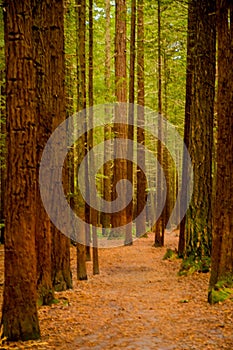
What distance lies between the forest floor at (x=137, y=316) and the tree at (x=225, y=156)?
3.25 feet

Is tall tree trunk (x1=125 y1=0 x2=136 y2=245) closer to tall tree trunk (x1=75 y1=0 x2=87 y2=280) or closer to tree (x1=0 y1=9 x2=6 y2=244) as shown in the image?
tree (x1=0 y1=9 x2=6 y2=244)

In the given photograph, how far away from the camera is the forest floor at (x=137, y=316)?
22.2ft

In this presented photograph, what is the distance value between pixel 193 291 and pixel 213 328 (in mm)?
3664

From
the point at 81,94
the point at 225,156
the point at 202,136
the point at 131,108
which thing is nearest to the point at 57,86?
the point at 81,94

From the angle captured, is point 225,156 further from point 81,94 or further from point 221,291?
point 81,94

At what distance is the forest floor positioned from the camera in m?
6.78

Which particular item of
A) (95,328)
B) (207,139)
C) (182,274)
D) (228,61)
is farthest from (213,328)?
(207,139)

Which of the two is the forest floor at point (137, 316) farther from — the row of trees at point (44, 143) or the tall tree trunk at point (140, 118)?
the tall tree trunk at point (140, 118)

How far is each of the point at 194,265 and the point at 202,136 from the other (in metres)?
3.61

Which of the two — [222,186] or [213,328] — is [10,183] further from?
[222,186]

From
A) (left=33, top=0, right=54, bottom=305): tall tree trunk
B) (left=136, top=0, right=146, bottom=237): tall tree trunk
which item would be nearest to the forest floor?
(left=33, top=0, right=54, bottom=305): tall tree trunk

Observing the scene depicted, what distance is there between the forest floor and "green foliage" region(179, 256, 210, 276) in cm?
22

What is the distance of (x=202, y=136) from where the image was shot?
44.2ft

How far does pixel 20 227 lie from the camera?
649cm
